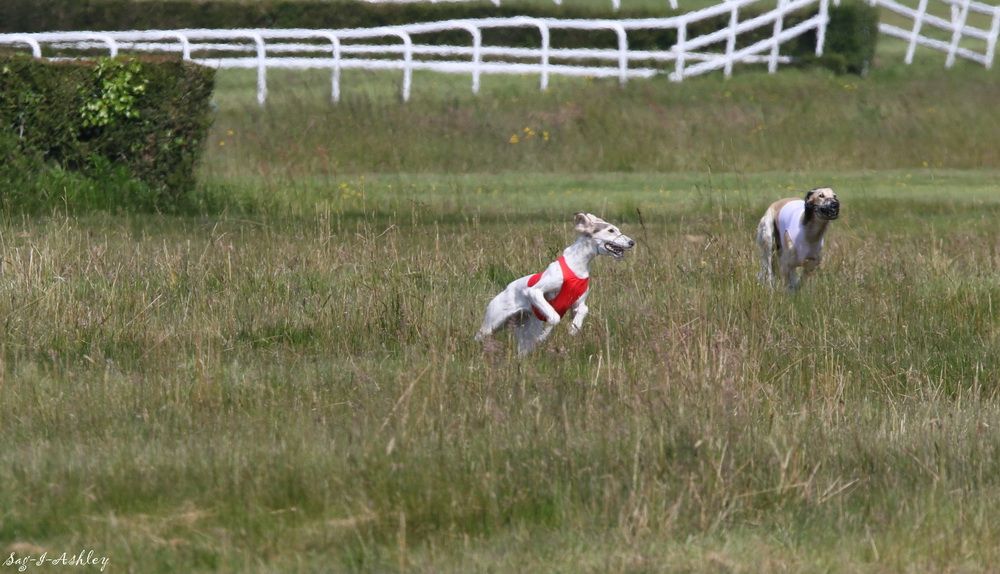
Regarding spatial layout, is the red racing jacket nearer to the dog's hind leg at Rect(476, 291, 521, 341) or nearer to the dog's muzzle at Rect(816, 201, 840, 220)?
the dog's hind leg at Rect(476, 291, 521, 341)

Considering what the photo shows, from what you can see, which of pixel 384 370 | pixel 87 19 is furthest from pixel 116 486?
pixel 87 19

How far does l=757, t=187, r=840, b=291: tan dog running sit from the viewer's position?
36.2ft

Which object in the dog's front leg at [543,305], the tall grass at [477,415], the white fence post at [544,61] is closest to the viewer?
the tall grass at [477,415]

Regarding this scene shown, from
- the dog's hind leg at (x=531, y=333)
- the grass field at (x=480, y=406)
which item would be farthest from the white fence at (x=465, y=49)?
the dog's hind leg at (x=531, y=333)

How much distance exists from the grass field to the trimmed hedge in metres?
17.3

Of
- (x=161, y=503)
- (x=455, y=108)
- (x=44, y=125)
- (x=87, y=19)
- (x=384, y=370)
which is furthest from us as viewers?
(x=87, y=19)

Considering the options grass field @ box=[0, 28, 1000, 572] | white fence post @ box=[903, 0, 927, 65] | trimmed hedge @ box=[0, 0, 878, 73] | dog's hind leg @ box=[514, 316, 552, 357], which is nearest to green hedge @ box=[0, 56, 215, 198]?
grass field @ box=[0, 28, 1000, 572]

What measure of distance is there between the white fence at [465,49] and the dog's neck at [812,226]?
53.5 feet

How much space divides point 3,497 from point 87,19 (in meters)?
27.9

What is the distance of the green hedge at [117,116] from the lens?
1688 cm

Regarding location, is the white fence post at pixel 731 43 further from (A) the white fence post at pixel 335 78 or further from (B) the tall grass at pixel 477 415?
(B) the tall grass at pixel 477 415

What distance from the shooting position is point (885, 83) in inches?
1201

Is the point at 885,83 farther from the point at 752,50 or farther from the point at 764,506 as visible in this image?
the point at 764,506

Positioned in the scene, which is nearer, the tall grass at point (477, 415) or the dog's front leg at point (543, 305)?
the tall grass at point (477, 415)
